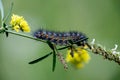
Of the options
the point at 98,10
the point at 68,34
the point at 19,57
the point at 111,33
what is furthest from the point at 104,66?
the point at 68,34

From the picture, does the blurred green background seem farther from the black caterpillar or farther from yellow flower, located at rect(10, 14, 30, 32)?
yellow flower, located at rect(10, 14, 30, 32)

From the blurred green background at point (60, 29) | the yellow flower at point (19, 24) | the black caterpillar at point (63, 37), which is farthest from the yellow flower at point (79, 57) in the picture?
the blurred green background at point (60, 29)

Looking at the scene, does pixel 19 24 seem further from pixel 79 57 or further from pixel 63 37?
pixel 79 57

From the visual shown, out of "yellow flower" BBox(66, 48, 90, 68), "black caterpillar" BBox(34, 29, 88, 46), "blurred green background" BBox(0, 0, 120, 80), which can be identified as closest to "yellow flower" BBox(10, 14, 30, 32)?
"black caterpillar" BBox(34, 29, 88, 46)

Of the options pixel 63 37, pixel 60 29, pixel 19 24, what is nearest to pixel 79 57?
pixel 63 37

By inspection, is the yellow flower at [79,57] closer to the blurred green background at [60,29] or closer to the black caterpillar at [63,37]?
the black caterpillar at [63,37]
